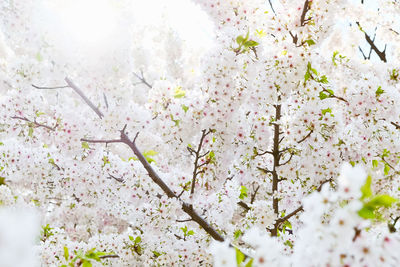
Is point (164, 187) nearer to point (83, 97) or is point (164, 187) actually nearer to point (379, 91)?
point (83, 97)

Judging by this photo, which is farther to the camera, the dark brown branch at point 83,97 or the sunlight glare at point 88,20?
the dark brown branch at point 83,97

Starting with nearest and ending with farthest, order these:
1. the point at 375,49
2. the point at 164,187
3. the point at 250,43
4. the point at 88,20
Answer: the point at 250,43, the point at 88,20, the point at 164,187, the point at 375,49

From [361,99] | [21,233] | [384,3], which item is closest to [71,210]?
[361,99]

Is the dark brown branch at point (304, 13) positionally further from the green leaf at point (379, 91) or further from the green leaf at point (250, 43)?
the green leaf at point (379, 91)

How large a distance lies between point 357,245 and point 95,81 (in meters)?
3.22

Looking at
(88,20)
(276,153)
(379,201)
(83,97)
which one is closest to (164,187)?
(83,97)

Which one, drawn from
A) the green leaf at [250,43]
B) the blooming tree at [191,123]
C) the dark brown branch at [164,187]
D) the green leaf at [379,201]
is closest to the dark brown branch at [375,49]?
the blooming tree at [191,123]

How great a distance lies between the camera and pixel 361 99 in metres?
3.68

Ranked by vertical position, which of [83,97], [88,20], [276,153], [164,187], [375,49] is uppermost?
[375,49]

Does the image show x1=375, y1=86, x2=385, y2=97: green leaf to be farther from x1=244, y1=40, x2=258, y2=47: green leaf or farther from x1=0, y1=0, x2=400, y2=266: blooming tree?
x1=244, y1=40, x2=258, y2=47: green leaf

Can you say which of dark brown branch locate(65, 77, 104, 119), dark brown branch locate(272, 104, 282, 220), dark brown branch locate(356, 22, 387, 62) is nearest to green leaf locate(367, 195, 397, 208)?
dark brown branch locate(272, 104, 282, 220)

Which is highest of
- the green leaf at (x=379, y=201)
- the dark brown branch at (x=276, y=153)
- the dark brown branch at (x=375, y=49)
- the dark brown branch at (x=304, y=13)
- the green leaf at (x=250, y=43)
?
the dark brown branch at (x=375, y=49)

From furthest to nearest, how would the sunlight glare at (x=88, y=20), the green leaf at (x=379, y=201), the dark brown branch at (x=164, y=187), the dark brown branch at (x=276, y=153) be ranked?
the dark brown branch at (x=276, y=153) → the dark brown branch at (x=164, y=187) → the sunlight glare at (x=88, y=20) → the green leaf at (x=379, y=201)

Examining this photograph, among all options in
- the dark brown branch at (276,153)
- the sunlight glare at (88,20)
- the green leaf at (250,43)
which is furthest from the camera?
the dark brown branch at (276,153)
